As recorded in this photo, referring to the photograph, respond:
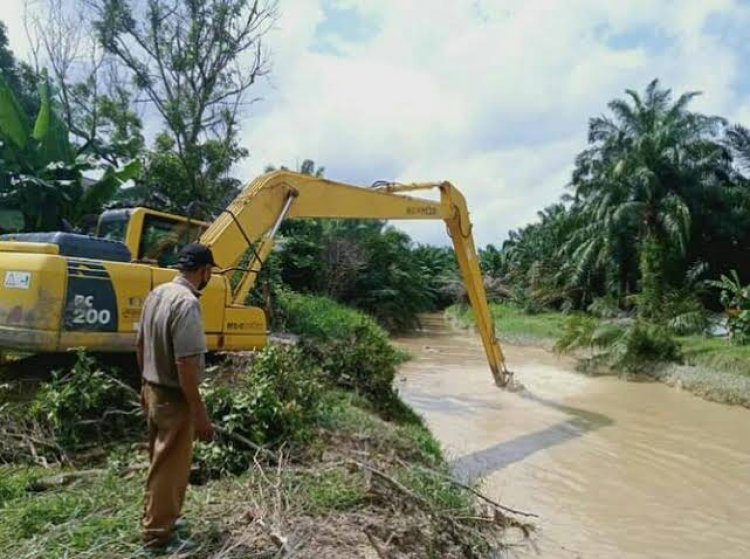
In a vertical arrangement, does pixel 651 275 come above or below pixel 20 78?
below

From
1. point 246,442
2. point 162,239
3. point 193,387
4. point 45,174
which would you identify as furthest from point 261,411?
point 45,174

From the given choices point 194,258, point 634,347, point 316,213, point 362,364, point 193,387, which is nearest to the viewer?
point 193,387

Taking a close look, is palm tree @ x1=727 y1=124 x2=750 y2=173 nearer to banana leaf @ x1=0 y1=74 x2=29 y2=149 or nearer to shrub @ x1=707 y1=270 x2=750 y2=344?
shrub @ x1=707 y1=270 x2=750 y2=344

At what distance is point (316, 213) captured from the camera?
9.76 meters

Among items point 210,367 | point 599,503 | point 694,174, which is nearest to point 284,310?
point 210,367

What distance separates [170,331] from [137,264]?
10.2ft

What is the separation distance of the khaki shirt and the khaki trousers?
11cm

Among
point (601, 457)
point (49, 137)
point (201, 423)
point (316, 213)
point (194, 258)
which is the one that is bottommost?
point (601, 457)

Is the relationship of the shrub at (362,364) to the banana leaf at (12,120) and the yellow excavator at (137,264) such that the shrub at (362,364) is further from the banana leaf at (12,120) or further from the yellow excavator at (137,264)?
the banana leaf at (12,120)

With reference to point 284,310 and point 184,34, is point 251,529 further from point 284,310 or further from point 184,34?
point 184,34

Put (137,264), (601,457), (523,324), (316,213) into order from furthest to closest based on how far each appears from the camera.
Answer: (523,324), (316,213), (601,457), (137,264)

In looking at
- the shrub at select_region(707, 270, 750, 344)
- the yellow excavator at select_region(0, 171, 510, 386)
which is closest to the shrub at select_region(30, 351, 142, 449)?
the yellow excavator at select_region(0, 171, 510, 386)

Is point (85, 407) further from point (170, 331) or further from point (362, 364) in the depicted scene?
point (362, 364)

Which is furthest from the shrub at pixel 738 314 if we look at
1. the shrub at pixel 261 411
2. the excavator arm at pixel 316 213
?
the shrub at pixel 261 411
